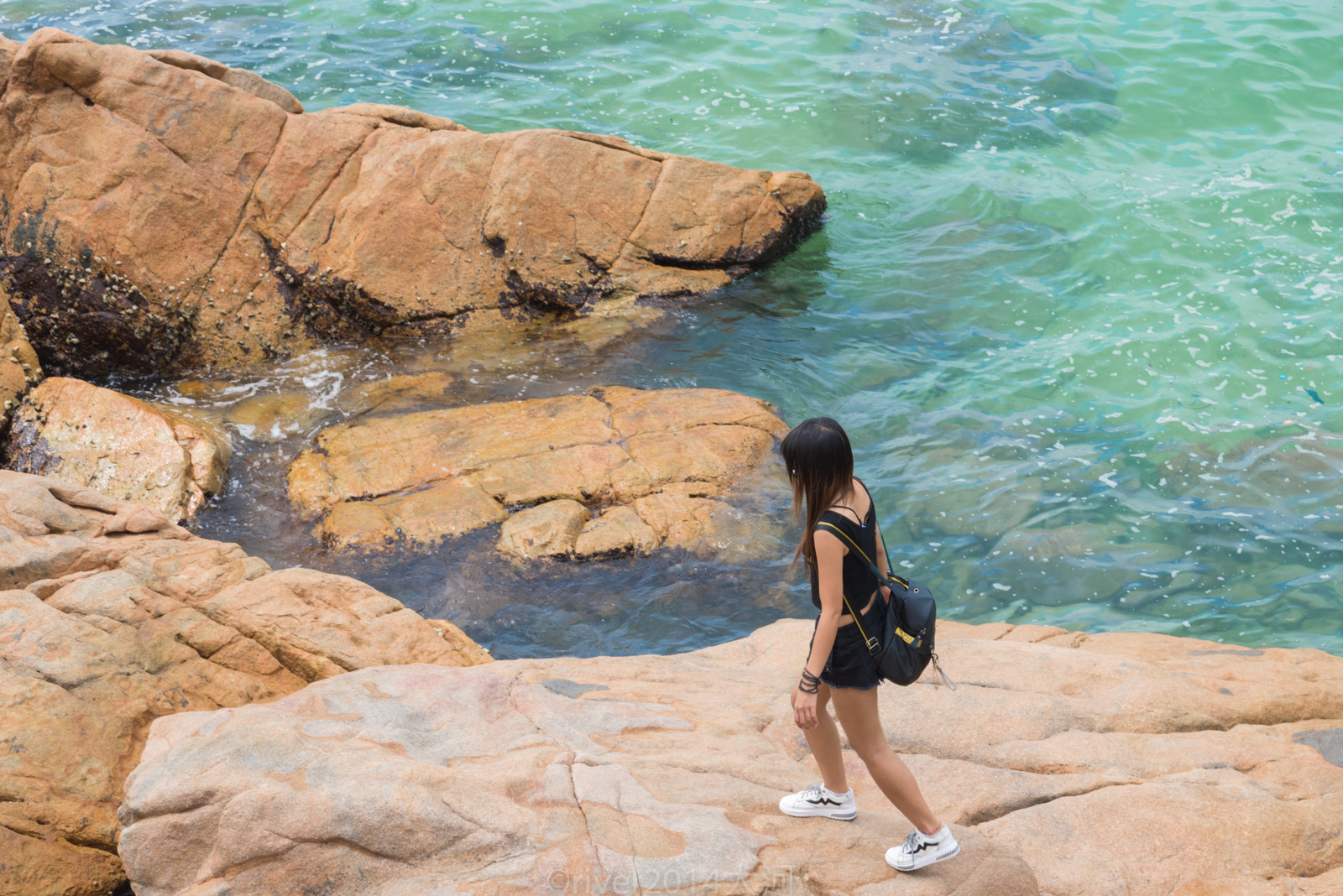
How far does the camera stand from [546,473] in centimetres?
809

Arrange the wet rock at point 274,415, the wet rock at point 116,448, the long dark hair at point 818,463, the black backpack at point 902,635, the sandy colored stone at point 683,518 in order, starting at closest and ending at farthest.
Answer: the long dark hair at point 818,463
the black backpack at point 902,635
the sandy colored stone at point 683,518
the wet rock at point 116,448
the wet rock at point 274,415

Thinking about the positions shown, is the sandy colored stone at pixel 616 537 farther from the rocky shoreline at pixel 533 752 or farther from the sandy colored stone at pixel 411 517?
the rocky shoreline at pixel 533 752

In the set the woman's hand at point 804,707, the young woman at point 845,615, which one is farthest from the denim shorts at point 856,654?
the woman's hand at point 804,707

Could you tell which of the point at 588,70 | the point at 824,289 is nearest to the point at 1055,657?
the point at 824,289

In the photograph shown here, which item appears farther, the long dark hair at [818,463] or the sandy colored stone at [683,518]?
the sandy colored stone at [683,518]

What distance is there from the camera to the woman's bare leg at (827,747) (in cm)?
379

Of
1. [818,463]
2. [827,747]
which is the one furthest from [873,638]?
[818,463]

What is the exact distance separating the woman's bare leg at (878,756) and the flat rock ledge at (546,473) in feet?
13.2

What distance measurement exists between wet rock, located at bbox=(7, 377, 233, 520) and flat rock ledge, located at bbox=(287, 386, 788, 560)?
830 millimetres

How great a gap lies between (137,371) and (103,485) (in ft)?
7.40

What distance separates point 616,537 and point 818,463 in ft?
14.1

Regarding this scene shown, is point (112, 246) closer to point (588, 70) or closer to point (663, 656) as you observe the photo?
point (663, 656)

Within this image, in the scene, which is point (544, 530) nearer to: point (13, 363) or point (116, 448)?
point (116, 448)

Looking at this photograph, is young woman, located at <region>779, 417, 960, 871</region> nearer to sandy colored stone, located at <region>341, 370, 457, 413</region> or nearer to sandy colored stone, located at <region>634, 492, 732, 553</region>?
sandy colored stone, located at <region>634, 492, 732, 553</region>
